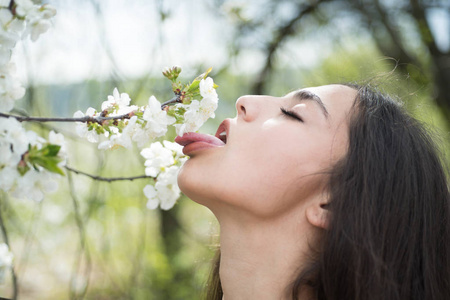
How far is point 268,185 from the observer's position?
43.8 inches

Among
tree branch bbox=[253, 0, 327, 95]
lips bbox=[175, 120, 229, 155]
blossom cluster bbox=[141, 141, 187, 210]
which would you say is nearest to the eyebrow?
lips bbox=[175, 120, 229, 155]

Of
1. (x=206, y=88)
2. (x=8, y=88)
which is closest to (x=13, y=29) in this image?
(x=8, y=88)

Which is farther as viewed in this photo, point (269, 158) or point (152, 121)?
point (269, 158)

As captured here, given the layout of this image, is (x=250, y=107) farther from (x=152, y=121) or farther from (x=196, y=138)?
(x=152, y=121)

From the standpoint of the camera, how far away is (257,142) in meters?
1.12

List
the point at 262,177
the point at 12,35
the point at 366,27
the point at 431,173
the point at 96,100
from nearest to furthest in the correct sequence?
the point at 12,35
the point at 262,177
the point at 431,173
the point at 96,100
the point at 366,27

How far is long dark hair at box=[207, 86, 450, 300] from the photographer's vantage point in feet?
3.70

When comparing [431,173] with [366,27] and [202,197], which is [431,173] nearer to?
[202,197]

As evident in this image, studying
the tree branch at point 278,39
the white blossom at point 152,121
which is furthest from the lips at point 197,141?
the tree branch at point 278,39

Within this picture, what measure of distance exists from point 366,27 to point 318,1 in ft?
1.14

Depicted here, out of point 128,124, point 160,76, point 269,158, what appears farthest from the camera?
point 160,76

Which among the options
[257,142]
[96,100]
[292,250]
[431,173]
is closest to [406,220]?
[431,173]

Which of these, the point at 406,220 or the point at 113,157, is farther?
the point at 113,157

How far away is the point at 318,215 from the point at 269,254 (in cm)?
15
